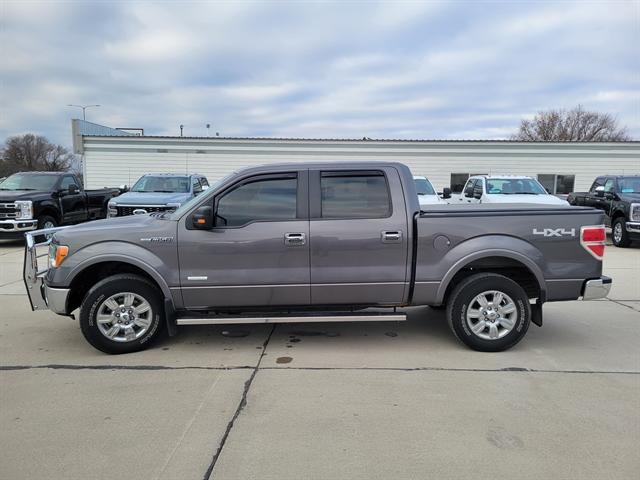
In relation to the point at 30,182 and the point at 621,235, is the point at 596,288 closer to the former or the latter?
the point at 621,235

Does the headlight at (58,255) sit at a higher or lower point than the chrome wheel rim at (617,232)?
higher

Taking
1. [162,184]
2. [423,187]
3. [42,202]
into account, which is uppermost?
[162,184]

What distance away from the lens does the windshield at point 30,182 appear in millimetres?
13055

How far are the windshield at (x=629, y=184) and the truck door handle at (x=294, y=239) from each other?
468 inches

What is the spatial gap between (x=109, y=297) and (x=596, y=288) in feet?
15.7

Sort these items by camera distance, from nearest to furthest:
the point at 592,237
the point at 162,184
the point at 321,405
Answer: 1. the point at 321,405
2. the point at 592,237
3. the point at 162,184

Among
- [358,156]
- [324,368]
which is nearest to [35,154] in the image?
[358,156]

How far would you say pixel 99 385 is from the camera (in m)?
4.01

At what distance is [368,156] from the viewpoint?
2255 cm

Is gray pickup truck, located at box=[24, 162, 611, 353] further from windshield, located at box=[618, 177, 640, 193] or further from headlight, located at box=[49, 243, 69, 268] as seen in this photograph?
windshield, located at box=[618, 177, 640, 193]

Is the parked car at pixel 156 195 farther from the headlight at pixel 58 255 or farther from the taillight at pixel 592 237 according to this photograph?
the taillight at pixel 592 237

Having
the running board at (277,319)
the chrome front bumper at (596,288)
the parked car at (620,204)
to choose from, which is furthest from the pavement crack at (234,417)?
the parked car at (620,204)

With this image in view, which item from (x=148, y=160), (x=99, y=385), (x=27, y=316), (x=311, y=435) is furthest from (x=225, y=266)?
(x=148, y=160)

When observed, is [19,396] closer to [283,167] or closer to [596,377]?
[283,167]
